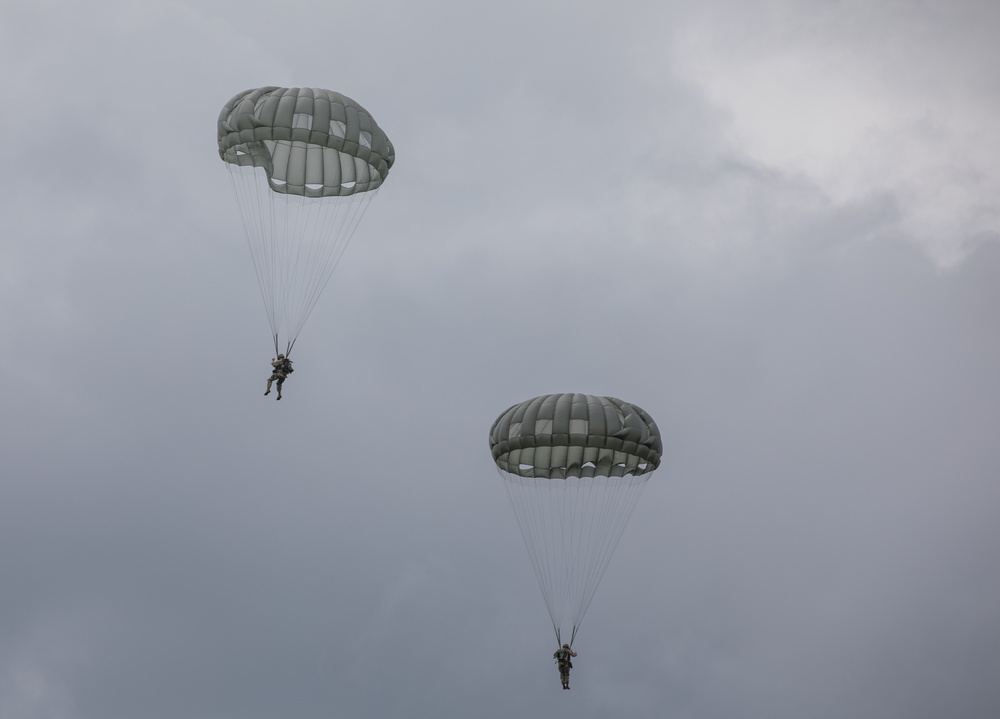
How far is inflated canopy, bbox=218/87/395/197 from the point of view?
36438 mm

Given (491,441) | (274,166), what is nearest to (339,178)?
(274,166)

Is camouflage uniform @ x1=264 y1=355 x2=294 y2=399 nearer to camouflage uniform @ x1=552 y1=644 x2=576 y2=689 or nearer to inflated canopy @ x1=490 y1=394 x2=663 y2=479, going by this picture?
inflated canopy @ x1=490 y1=394 x2=663 y2=479

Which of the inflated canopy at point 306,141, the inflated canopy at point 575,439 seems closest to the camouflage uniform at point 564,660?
the inflated canopy at point 575,439

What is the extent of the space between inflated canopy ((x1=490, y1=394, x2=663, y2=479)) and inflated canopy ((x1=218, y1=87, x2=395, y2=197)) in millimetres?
8108

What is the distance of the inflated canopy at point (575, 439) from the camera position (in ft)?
121

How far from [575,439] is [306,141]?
10686mm

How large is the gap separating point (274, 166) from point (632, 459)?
13.0 m

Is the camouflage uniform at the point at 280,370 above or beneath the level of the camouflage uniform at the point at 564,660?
above

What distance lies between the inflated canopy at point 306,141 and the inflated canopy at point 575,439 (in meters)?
8.11

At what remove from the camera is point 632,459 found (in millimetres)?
38156

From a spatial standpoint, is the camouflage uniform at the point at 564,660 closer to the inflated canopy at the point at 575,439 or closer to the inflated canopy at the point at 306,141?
the inflated canopy at the point at 575,439

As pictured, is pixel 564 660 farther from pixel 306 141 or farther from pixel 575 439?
pixel 306 141

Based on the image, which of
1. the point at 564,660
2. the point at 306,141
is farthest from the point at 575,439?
the point at 306,141

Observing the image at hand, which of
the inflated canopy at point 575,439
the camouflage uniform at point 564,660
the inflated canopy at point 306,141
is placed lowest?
the camouflage uniform at point 564,660
